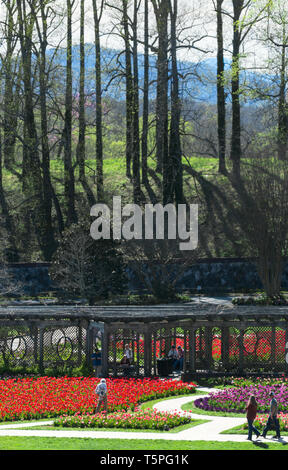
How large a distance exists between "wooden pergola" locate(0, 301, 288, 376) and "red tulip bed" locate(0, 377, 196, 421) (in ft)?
7.78

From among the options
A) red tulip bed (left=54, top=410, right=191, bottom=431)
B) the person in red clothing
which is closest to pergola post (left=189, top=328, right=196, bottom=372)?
red tulip bed (left=54, top=410, right=191, bottom=431)

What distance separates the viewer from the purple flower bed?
24984 mm

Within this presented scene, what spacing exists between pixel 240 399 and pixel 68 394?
5827 mm

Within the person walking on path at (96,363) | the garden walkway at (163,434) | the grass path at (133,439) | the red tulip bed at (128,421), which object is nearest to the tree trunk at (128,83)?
the person walking on path at (96,363)

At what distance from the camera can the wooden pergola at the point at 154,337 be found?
1260 inches

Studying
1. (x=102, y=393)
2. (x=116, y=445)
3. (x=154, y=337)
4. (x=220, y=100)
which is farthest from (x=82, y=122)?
(x=116, y=445)

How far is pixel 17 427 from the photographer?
2255 centimetres

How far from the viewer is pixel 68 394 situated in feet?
86.5

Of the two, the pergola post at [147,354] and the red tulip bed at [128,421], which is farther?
the pergola post at [147,354]

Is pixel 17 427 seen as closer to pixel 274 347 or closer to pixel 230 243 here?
pixel 274 347

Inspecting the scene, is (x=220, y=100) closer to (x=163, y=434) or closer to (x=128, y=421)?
(x=128, y=421)

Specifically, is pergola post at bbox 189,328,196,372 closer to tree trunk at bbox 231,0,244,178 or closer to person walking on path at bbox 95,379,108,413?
person walking on path at bbox 95,379,108,413

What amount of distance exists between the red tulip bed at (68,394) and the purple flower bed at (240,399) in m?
2.14

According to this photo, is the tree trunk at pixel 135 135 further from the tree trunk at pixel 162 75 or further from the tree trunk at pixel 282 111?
the tree trunk at pixel 282 111
